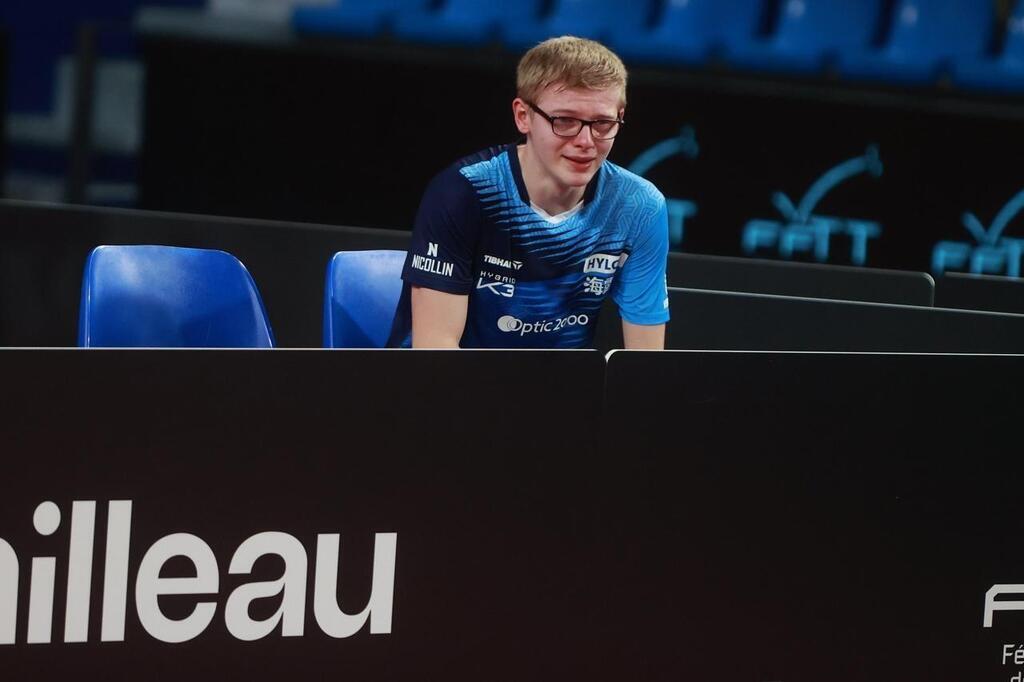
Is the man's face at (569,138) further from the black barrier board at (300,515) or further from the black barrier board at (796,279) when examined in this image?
the black barrier board at (796,279)

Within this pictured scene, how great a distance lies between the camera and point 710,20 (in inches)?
292

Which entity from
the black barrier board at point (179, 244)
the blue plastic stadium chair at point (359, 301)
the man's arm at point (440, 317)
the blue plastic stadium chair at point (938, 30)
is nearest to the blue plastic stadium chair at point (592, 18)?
the blue plastic stadium chair at point (938, 30)

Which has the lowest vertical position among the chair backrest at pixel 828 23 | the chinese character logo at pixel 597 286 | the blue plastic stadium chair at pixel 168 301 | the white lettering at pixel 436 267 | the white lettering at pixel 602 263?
the blue plastic stadium chair at pixel 168 301

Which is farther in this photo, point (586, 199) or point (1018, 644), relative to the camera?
point (586, 199)

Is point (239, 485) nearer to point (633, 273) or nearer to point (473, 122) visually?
point (633, 273)

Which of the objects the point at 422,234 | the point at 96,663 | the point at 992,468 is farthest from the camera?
→ the point at 422,234

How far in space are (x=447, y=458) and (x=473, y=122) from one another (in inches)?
174

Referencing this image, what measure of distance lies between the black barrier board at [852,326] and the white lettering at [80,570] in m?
1.44

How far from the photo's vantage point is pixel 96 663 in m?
1.88

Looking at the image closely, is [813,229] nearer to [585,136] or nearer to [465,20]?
[465,20]

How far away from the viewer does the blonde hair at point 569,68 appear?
9.11 feet

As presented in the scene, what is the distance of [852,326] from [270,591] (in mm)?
1419

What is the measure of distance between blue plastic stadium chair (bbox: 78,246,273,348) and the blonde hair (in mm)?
903

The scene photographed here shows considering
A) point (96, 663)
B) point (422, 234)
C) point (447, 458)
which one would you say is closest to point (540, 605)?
point (447, 458)
